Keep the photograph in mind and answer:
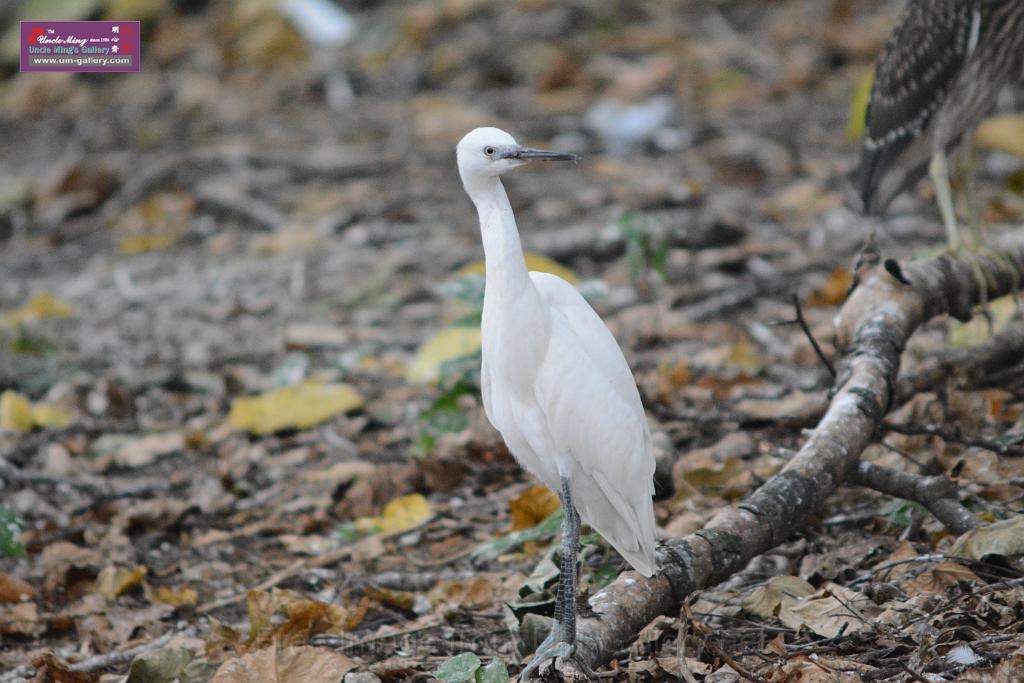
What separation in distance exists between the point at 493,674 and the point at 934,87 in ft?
11.3

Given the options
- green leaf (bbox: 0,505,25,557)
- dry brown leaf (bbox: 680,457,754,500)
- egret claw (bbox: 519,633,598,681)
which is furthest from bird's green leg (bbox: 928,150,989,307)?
green leaf (bbox: 0,505,25,557)

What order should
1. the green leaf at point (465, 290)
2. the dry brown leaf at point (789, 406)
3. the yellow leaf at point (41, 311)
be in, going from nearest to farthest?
the dry brown leaf at point (789, 406) → the green leaf at point (465, 290) → the yellow leaf at point (41, 311)

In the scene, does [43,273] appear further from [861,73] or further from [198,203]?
[861,73]

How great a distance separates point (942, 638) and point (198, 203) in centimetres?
668

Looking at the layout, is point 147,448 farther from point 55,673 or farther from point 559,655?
point 559,655

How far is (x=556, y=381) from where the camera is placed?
115 inches

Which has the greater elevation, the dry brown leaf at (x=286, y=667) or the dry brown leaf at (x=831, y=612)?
the dry brown leaf at (x=831, y=612)

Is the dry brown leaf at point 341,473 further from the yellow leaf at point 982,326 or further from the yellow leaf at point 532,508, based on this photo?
the yellow leaf at point 982,326

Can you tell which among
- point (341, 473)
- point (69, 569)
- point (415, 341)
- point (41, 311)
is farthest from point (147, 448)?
point (41, 311)

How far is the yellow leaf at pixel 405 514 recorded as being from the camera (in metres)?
4.25

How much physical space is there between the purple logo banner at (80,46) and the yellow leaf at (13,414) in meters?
1.87

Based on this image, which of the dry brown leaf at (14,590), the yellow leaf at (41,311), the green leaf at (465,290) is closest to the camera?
the dry brown leaf at (14,590)

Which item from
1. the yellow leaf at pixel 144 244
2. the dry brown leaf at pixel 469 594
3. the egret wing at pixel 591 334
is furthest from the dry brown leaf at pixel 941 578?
the yellow leaf at pixel 144 244

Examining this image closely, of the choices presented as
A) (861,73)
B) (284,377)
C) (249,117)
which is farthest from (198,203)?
(861,73)
